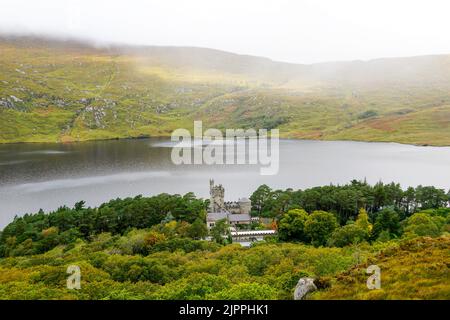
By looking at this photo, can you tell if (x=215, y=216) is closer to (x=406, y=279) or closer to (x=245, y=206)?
(x=245, y=206)

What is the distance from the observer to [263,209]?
7631cm

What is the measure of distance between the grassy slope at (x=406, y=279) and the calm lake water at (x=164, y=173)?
2543 inches

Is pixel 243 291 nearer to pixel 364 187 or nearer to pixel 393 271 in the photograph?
pixel 393 271

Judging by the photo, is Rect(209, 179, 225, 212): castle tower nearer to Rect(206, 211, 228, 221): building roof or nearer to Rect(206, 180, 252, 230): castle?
Rect(206, 180, 252, 230): castle

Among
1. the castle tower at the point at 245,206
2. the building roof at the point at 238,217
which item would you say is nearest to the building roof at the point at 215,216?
the building roof at the point at 238,217

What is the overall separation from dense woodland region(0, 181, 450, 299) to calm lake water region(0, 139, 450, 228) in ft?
70.0

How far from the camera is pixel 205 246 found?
51.8 meters

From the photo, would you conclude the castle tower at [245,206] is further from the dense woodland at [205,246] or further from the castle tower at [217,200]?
the castle tower at [217,200]

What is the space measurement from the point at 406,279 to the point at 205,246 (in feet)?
105

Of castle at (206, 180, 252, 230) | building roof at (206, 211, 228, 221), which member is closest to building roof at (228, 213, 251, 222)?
castle at (206, 180, 252, 230)

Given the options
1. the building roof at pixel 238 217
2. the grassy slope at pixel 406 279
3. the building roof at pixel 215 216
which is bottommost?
the building roof at pixel 238 217

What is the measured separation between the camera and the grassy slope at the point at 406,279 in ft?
68.4

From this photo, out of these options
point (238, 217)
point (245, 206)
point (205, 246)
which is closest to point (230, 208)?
point (245, 206)
